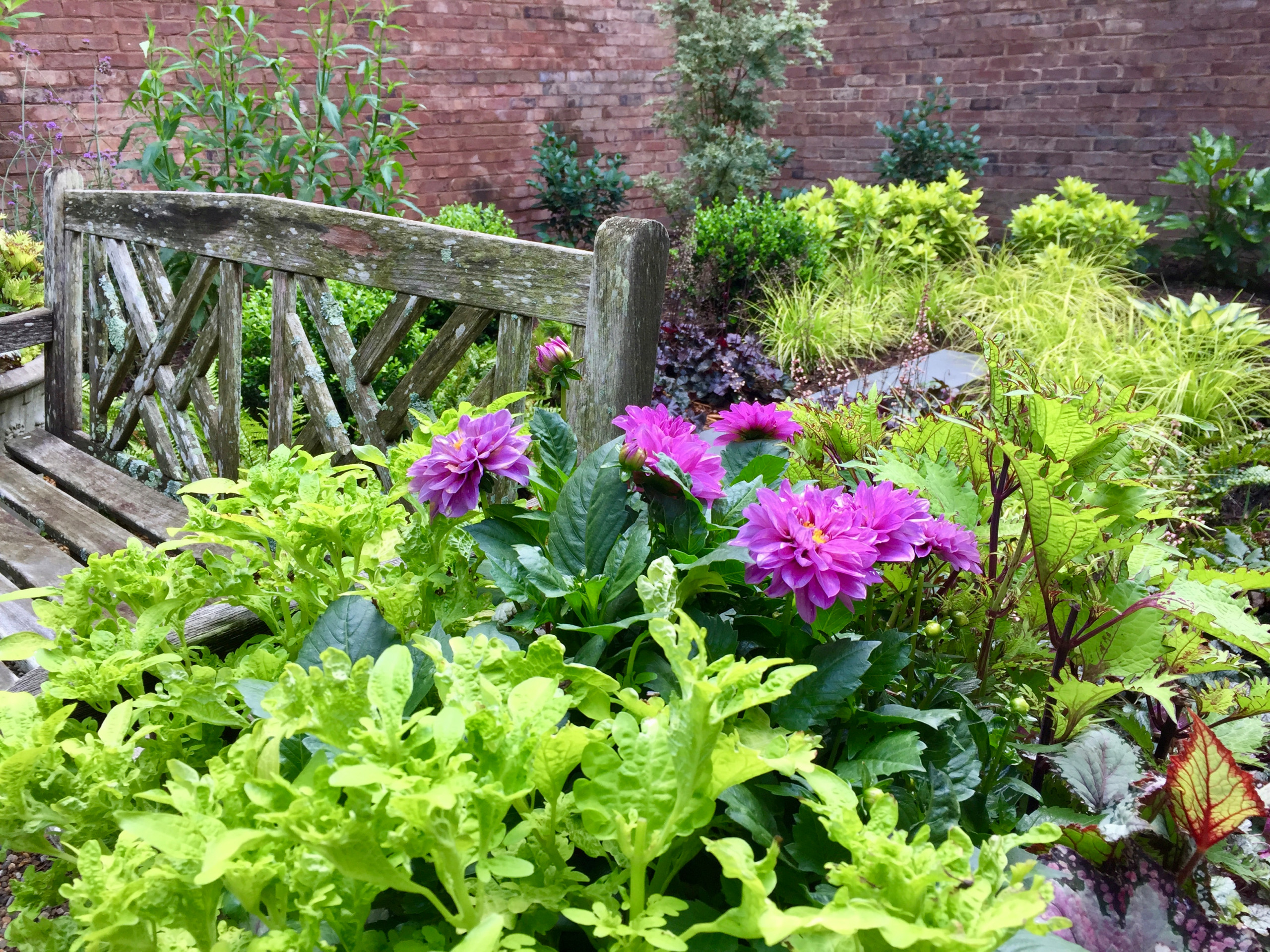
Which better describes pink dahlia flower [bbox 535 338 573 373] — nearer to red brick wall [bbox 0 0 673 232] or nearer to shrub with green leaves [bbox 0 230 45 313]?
shrub with green leaves [bbox 0 230 45 313]

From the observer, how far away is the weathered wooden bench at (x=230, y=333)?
1.36 metres

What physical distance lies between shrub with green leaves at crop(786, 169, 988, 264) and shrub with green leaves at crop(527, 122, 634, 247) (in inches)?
72.0

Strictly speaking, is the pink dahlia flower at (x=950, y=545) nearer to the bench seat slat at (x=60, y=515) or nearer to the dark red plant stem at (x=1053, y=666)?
the dark red plant stem at (x=1053, y=666)

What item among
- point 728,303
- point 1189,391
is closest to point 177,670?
point 1189,391

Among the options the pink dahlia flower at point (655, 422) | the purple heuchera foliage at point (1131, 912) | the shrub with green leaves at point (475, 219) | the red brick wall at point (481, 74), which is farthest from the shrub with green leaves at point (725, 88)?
the purple heuchera foliage at point (1131, 912)

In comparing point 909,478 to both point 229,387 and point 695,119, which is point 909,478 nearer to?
point 229,387

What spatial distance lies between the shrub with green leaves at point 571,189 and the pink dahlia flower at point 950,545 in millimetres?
6630

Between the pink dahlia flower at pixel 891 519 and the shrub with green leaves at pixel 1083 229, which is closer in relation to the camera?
the pink dahlia flower at pixel 891 519

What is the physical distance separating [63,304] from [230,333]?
84 centimetres

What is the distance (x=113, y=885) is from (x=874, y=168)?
867cm

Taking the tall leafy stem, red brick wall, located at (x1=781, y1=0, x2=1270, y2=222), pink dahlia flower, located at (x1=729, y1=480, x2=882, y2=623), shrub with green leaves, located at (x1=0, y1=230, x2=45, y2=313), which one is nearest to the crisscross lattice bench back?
pink dahlia flower, located at (x1=729, y1=480, x2=882, y2=623)

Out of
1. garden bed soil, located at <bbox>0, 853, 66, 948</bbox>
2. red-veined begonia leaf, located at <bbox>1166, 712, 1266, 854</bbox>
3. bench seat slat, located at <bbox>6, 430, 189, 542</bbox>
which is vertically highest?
red-veined begonia leaf, located at <bbox>1166, 712, 1266, 854</bbox>

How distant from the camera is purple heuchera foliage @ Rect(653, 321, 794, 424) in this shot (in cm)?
415

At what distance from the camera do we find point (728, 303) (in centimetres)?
514
